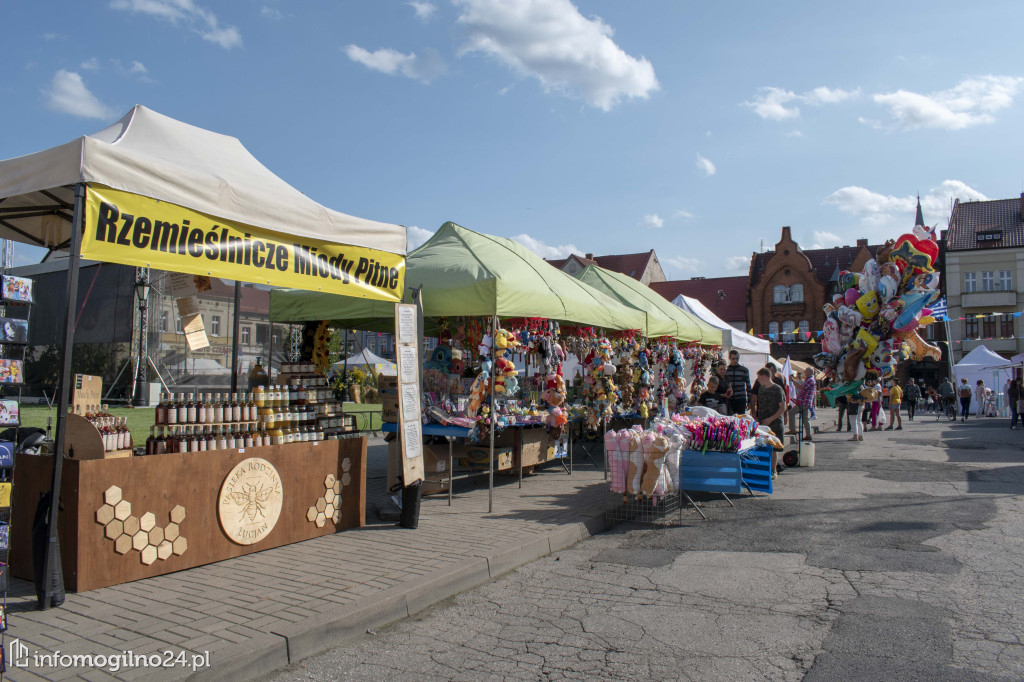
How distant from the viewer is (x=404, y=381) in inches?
270

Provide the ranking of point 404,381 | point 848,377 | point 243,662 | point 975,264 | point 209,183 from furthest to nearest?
point 975,264, point 848,377, point 404,381, point 209,183, point 243,662

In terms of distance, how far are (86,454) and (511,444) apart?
5.90 meters

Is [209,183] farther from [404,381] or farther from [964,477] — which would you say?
[964,477]

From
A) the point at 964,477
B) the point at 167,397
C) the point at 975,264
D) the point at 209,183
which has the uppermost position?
the point at 975,264

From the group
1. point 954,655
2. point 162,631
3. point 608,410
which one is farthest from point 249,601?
point 608,410

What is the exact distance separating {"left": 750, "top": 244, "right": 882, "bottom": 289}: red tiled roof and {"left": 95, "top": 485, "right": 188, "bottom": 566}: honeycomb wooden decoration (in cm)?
5806

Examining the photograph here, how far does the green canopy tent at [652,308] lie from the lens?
13391 millimetres

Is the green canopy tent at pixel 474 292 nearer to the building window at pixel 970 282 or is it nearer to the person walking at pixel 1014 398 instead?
the person walking at pixel 1014 398

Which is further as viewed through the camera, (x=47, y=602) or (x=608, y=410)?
(x=608, y=410)

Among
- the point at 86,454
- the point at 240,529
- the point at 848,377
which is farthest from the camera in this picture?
the point at 848,377

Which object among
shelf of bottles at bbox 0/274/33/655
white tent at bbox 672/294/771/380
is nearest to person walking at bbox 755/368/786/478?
white tent at bbox 672/294/771/380

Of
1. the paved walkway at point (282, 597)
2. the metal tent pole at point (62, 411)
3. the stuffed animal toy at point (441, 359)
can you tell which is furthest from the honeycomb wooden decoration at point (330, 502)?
the stuffed animal toy at point (441, 359)

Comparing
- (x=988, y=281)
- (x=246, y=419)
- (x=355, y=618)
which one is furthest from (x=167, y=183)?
(x=988, y=281)

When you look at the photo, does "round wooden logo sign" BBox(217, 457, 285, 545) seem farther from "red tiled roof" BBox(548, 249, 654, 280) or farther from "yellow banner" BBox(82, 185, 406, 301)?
"red tiled roof" BBox(548, 249, 654, 280)
